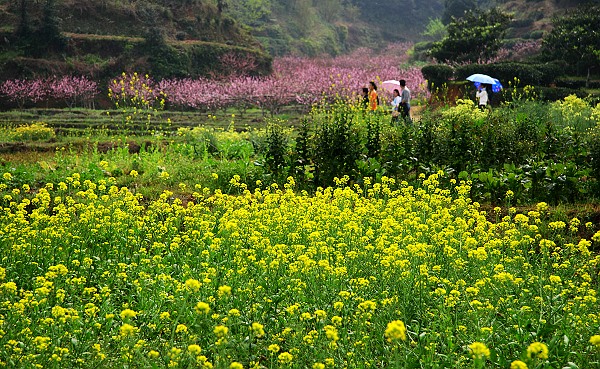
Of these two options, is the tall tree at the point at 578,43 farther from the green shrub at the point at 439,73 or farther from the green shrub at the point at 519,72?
the green shrub at the point at 439,73

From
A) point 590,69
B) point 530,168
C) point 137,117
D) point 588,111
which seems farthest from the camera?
point 590,69

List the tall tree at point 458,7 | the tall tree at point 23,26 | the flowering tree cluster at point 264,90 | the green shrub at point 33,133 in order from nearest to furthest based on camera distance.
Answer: the green shrub at point 33,133
the flowering tree cluster at point 264,90
the tall tree at point 23,26
the tall tree at point 458,7

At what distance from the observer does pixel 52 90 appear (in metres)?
25.6

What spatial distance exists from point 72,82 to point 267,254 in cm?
2280

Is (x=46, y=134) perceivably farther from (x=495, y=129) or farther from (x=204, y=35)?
(x=204, y=35)

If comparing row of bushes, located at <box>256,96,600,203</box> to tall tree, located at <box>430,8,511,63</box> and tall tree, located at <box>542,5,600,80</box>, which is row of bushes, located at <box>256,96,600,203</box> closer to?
tall tree, located at <box>542,5,600,80</box>

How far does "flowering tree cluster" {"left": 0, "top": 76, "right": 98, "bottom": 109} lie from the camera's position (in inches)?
957

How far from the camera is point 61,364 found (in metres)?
3.88

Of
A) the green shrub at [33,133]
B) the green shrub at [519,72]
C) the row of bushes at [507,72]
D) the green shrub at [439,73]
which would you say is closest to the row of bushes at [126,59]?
the green shrub at [33,133]

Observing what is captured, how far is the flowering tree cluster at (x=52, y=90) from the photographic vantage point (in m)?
24.3

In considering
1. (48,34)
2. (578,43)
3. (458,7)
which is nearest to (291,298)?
(578,43)

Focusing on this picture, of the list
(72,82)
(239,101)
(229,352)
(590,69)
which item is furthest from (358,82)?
Answer: (229,352)

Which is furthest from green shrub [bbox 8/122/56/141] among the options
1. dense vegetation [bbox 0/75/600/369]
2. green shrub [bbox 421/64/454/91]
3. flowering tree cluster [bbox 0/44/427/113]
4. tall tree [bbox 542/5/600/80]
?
tall tree [bbox 542/5/600/80]

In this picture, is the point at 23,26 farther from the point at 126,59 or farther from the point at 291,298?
the point at 291,298
